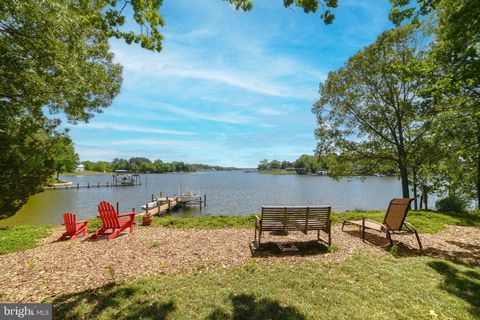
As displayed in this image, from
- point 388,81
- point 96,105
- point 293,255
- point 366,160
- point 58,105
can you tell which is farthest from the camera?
point 366,160

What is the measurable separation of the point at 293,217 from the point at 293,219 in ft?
0.18

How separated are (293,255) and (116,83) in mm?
9367

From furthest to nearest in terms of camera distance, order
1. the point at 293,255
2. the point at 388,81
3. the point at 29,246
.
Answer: the point at 388,81, the point at 29,246, the point at 293,255

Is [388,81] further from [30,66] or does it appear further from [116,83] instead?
[30,66]

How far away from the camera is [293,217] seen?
18.9 ft

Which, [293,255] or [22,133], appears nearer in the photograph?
[293,255]

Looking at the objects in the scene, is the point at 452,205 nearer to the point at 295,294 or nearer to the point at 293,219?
the point at 293,219

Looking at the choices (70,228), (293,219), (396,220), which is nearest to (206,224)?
(293,219)

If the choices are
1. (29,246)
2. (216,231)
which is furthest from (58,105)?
(216,231)

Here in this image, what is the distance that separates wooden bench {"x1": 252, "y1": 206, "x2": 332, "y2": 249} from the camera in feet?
18.6

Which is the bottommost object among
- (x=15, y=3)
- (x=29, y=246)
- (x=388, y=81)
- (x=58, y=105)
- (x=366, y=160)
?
(x=29, y=246)

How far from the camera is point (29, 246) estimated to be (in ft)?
21.7

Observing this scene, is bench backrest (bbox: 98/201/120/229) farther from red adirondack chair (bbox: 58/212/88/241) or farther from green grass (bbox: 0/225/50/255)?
green grass (bbox: 0/225/50/255)

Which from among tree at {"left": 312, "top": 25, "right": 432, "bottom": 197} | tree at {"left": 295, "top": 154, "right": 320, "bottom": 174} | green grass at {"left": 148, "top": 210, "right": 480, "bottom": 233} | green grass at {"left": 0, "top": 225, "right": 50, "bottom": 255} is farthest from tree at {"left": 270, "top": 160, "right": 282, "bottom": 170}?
green grass at {"left": 0, "top": 225, "right": 50, "bottom": 255}
